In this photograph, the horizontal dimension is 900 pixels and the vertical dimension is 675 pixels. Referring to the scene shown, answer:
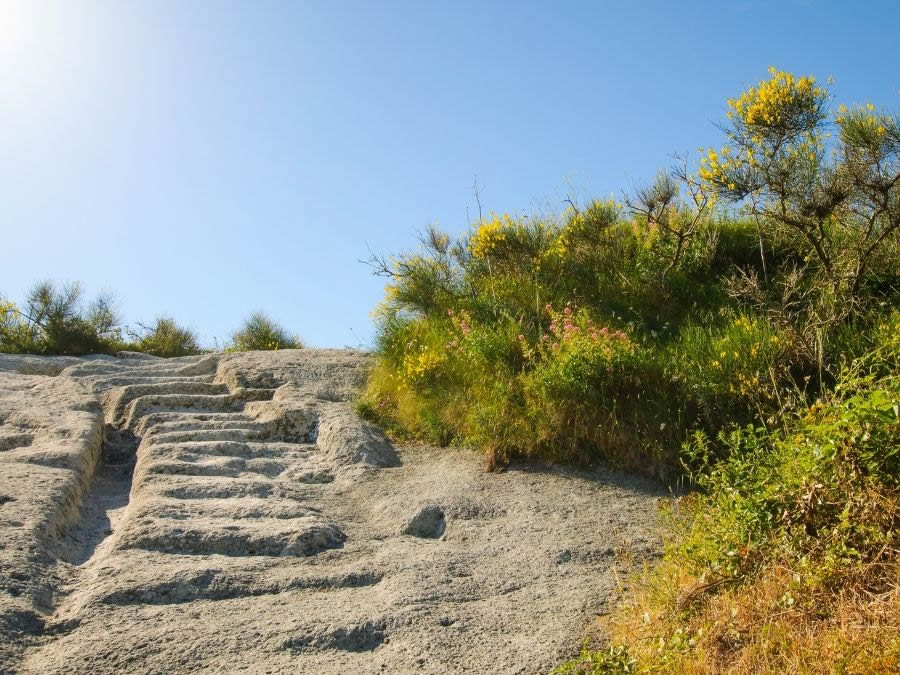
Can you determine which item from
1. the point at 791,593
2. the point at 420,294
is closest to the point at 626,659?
the point at 791,593

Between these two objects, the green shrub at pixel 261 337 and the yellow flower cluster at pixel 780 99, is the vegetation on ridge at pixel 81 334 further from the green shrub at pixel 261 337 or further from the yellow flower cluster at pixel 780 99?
the yellow flower cluster at pixel 780 99

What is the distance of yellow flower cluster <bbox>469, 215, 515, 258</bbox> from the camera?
376 inches

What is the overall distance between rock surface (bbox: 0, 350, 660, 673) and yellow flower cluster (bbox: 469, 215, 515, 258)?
2.78 metres

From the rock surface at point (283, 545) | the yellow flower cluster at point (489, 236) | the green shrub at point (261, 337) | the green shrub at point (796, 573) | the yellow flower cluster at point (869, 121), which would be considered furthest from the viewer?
the green shrub at point (261, 337)

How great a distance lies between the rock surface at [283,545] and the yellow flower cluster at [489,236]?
278 cm

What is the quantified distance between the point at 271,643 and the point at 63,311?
1272 centimetres

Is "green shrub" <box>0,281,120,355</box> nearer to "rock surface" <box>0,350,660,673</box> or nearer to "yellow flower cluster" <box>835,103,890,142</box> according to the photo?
"rock surface" <box>0,350,660,673</box>

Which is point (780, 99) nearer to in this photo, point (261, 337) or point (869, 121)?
point (869, 121)

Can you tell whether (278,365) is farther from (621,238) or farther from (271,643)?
(271,643)

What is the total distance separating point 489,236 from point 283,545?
5.38 m

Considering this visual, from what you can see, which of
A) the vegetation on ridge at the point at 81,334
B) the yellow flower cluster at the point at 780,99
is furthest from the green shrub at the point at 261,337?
the yellow flower cluster at the point at 780,99

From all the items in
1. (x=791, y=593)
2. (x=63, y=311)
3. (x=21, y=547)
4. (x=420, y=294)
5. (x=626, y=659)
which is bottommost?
(x=626, y=659)

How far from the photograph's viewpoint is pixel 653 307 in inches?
351

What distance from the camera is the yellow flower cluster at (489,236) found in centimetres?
955
